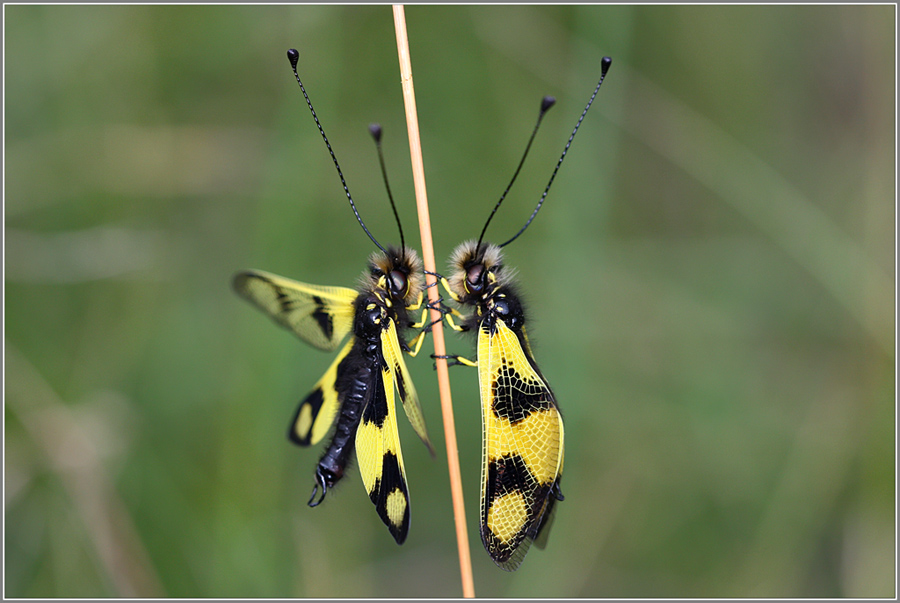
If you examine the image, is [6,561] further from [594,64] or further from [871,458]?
[871,458]

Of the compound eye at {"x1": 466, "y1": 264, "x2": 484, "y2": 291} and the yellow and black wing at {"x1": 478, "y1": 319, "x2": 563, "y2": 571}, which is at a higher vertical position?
the compound eye at {"x1": 466, "y1": 264, "x2": 484, "y2": 291}

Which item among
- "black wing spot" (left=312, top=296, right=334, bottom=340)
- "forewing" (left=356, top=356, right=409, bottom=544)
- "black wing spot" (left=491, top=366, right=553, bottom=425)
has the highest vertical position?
"black wing spot" (left=491, top=366, right=553, bottom=425)

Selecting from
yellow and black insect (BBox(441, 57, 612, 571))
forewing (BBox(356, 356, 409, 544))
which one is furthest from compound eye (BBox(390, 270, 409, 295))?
forewing (BBox(356, 356, 409, 544))

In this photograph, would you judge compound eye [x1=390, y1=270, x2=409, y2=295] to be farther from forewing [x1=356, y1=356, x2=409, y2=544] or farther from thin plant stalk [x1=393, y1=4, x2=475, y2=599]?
forewing [x1=356, y1=356, x2=409, y2=544]

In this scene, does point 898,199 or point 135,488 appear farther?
point 898,199

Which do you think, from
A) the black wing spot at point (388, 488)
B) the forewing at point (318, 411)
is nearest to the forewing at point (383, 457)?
the black wing spot at point (388, 488)

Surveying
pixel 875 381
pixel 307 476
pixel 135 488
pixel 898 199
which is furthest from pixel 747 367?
pixel 135 488

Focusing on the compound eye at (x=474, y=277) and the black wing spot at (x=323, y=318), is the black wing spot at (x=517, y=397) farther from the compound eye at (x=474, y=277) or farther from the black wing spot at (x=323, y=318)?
the black wing spot at (x=323, y=318)
